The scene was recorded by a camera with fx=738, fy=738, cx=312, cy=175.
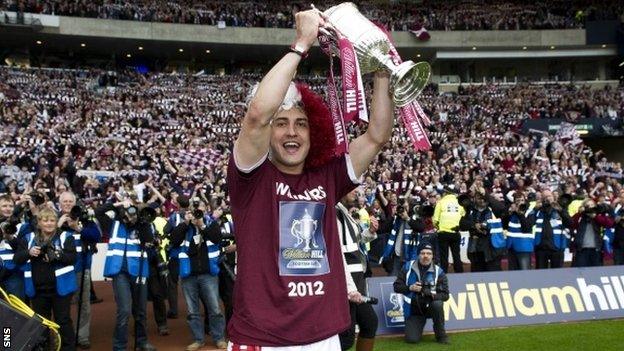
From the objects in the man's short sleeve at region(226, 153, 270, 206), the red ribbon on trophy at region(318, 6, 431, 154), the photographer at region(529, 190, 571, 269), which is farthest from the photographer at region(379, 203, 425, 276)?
the man's short sleeve at region(226, 153, 270, 206)

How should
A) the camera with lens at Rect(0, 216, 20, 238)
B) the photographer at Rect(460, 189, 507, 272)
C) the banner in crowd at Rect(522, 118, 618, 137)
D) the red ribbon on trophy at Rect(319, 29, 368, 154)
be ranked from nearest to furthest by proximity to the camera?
the red ribbon on trophy at Rect(319, 29, 368, 154) < the camera with lens at Rect(0, 216, 20, 238) < the photographer at Rect(460, 189, 507, 272) < the banner in crowd at Rect(522, 118, 618, 137)

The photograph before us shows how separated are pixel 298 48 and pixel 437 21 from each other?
43749 millimetres

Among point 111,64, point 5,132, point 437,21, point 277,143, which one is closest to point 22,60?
point 111,64

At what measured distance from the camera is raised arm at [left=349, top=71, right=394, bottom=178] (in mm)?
3029

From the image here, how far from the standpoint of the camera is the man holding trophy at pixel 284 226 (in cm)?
267

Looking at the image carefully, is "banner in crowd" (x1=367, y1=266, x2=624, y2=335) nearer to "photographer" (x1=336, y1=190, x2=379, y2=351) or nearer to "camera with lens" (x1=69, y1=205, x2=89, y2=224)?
"camera with lens" (x1=69, y1=205, x2=89, y2=224)

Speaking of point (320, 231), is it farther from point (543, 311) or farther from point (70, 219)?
point (543, 311)

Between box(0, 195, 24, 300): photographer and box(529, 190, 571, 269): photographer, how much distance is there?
328 inches

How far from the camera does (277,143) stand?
110 inches

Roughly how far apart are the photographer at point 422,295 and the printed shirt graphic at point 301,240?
6.53 metres

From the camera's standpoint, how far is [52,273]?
7641 mm

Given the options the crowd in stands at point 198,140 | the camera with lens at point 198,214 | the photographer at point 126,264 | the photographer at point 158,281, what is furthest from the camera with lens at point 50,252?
the crowd in stands at point 198,140

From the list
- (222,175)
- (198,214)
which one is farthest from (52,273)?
(222,175)

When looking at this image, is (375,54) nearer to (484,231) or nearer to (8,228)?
(8,228)
